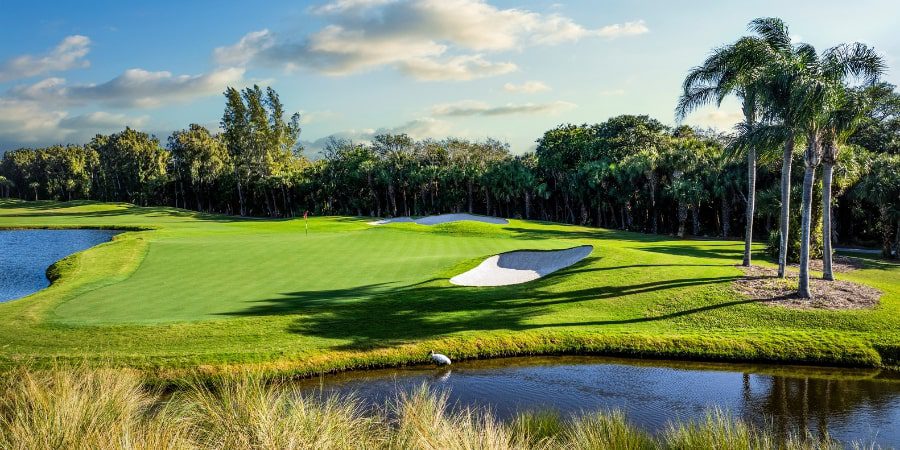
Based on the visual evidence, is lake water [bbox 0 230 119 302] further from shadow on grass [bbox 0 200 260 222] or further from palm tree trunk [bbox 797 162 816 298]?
palm tree trunk [bbox 797 162 816 298]

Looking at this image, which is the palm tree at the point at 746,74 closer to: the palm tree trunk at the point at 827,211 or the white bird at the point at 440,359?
the palm tree trunk at the point at 827,211

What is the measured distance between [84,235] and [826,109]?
191 ft

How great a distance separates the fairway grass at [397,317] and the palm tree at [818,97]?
306cm

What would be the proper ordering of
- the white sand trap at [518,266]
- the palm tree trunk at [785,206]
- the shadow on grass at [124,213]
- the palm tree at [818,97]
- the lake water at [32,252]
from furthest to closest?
the shadow on grass at [124,213]
the lake water at [32,252]
the white sand trap at [518,266]
the palm tree trunk at [785,206]
the palm tree at [818,97]

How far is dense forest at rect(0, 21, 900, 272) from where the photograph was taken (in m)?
23.2

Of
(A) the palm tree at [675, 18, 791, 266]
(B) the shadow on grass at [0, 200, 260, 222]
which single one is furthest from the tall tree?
(B) the shadow on grass at [0, 200, 260, 222]

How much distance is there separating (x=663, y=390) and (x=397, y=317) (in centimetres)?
855

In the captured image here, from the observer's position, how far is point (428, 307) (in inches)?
773

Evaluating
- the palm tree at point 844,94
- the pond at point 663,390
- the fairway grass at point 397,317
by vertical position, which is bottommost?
the pond at point 663,390

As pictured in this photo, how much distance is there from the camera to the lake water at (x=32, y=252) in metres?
27.5

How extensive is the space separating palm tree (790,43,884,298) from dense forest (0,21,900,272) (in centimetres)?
21

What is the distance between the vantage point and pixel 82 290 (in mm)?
23125

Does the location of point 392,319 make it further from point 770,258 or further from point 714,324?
point 770,258

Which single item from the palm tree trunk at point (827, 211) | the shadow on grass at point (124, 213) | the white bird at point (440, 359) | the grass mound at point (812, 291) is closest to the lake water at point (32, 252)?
the shadow on grass at point (124, 213)
